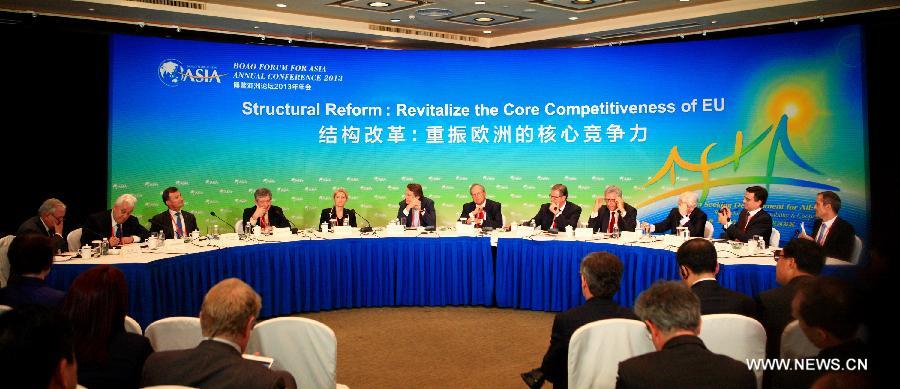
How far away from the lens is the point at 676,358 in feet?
7.27

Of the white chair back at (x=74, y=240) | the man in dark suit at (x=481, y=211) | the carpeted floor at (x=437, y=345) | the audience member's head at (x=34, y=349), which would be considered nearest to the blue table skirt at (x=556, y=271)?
the carpeted floor at (x=437, y=345)

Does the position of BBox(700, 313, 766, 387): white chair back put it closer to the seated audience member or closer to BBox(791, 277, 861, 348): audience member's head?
BBox(791, 277, 861, 348): audience member's head

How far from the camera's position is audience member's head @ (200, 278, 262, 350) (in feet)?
7.74

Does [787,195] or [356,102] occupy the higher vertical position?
[356,102]

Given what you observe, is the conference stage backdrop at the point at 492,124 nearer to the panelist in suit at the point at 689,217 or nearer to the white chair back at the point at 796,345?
the panelist in suit at the point at 689,217

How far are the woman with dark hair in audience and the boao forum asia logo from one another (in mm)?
5919

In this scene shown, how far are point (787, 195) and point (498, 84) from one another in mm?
3604

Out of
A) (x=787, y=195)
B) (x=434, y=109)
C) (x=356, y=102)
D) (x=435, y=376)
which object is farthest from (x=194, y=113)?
(x=787, y=195)

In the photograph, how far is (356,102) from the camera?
898 centimetres

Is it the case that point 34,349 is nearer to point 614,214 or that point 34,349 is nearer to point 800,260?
point 800,260

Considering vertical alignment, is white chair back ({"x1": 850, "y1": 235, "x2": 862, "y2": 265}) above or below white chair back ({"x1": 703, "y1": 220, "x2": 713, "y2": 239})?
above

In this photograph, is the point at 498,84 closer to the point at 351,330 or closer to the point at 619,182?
the point at 619,182

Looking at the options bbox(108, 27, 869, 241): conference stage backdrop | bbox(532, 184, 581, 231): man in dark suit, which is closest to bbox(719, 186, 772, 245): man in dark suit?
bbox(532, 184, 581, 231): man in dark suit

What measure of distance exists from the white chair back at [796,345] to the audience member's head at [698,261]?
74cm
